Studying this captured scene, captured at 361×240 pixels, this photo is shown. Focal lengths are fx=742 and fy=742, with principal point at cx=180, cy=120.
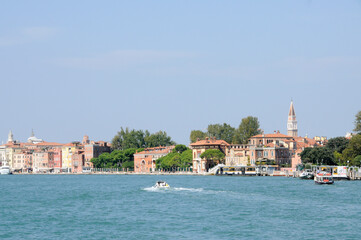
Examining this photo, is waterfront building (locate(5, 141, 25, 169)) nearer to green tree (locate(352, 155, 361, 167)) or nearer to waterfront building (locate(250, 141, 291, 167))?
waterfront building (locate(250, 141, 291, 167))

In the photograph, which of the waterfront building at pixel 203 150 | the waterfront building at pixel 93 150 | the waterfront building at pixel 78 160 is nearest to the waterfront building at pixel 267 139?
the waterfront building at pixel 203 150

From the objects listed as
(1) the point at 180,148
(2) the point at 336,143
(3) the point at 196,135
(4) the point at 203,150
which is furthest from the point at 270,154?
(3) the point at 196,135

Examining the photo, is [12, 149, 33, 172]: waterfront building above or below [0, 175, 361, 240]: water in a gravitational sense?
above

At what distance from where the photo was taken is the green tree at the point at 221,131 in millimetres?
120188

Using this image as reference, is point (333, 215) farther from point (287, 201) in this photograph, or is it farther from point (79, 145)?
point (79, 145)

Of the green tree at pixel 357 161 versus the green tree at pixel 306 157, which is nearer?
the green tree at pixel 357 161

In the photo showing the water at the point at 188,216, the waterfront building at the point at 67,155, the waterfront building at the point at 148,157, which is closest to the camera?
the water at the point at 188,216

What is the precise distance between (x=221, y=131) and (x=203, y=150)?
12.1 metres

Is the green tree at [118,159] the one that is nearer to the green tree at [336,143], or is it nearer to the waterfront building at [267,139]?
the waterfront building at [267,139]

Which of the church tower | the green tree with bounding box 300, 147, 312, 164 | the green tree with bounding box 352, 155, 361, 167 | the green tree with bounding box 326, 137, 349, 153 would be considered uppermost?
the church tower

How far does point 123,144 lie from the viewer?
140 meters

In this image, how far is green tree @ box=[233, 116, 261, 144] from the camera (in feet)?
366

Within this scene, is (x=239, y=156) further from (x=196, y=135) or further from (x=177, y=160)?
(x=196, y=135)

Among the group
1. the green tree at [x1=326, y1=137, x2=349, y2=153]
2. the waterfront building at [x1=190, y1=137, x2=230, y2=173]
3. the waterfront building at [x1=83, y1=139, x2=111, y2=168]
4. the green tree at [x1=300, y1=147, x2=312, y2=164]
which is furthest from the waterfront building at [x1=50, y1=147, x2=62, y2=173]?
the green tree at [x1=300, y1=147, x2=312, y2=164]
